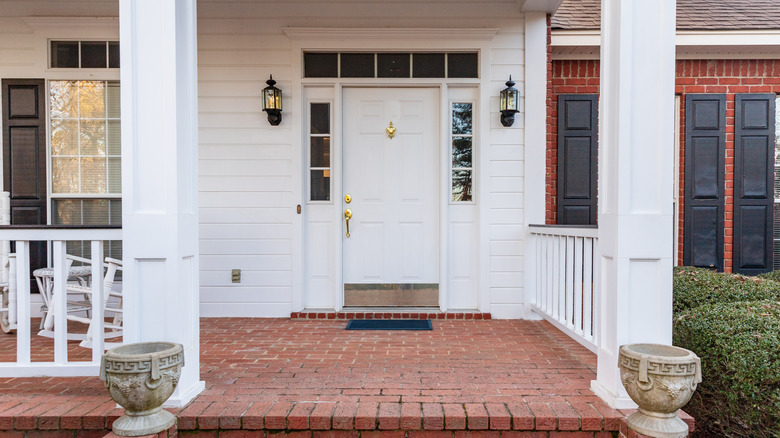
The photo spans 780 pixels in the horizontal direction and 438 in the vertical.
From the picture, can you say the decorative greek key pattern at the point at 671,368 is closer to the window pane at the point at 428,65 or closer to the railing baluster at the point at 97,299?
the railing baluster at the point at 97,299

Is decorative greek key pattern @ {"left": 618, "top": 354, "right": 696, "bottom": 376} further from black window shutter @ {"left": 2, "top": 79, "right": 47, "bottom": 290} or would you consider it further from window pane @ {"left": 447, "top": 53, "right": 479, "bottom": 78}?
black window shutter @ {"left": 2, "top": 79, "right": 47, "bottom": 290}

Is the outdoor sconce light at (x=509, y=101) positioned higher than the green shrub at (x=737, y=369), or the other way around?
the outdoor sconce light at (x=509, y=101)

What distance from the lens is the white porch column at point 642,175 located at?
221cm

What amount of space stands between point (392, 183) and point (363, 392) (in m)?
2.17

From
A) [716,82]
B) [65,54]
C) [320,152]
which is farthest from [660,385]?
[65,54]

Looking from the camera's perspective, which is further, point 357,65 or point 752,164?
point 752,164

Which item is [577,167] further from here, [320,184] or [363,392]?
[363,392]

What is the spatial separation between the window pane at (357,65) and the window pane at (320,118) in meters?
0.34

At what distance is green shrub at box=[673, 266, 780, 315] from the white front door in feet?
6.26

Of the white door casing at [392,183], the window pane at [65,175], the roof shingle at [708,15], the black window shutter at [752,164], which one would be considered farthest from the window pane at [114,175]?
the black window shutter at [752,164]

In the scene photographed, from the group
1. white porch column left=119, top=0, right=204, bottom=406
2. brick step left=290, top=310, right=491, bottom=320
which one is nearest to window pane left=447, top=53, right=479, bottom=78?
brick step left=290, top=310, right=491, bottom=320

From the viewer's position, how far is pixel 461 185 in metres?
4.18

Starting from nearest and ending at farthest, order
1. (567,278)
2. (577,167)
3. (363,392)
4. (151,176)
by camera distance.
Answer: (151,176)
(363,392)
(567,278)
(577,167)

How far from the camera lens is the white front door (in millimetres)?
4156
